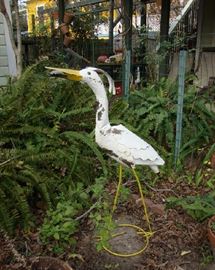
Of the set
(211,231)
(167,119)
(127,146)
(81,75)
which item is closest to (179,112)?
(167,119)

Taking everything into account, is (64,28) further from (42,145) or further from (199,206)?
(199,206)

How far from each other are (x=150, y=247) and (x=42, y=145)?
1.32 metres

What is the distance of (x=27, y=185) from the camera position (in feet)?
8.97

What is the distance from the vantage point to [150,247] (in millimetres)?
2539

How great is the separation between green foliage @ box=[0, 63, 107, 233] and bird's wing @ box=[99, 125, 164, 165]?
2.28 feet

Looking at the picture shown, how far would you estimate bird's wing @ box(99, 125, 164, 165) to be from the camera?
93.8 inches

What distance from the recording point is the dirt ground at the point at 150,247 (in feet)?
7.76

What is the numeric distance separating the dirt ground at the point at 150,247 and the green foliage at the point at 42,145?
29 centimetres

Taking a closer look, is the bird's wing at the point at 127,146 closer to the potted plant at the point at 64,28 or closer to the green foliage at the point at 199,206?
the green foliage at the point at 199,206

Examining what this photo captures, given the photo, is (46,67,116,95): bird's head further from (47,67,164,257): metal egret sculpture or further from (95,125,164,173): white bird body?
(95,125,164,173): white bird body

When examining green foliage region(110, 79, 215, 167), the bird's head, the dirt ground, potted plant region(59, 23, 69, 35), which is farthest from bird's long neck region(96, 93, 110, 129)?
potted plant region(59, 23, 69, 35)

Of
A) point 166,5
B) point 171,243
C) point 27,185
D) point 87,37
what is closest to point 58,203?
point 27,185

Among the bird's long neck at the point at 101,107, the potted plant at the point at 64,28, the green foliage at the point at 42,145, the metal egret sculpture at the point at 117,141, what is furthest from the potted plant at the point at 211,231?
the potted plant at the point at 64,28

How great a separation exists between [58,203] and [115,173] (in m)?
0.88
